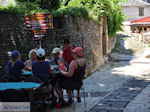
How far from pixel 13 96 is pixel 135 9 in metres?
39.9

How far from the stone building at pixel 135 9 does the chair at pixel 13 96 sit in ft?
127

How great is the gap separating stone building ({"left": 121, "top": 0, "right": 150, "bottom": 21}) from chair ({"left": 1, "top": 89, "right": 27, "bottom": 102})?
38774mm

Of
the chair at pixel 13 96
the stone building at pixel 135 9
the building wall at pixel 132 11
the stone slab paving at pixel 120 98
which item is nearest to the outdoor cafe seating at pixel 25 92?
the chair at pixel 13 96

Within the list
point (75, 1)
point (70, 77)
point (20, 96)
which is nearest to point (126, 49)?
point (75, 1)

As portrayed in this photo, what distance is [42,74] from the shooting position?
5762mm

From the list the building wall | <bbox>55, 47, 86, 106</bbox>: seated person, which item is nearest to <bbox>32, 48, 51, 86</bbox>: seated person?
<bbox>55, 47, 86, 106</bbox>: seated person

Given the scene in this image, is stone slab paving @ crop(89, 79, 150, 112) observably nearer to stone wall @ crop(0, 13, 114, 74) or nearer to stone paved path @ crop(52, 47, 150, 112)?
stone paved path @ crop(52, 47, 150, 112)

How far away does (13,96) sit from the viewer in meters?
4.73

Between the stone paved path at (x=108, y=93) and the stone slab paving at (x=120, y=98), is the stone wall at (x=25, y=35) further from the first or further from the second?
the stone slab paving at (x=120, y=98)

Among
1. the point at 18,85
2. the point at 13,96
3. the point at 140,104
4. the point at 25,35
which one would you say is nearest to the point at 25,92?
the point at 18,85

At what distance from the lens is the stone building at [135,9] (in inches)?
1644

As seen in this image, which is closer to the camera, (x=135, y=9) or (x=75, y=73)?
(x=75, y=73)

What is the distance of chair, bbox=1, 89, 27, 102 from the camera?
4.66 m

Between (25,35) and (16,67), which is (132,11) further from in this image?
(16,67)
